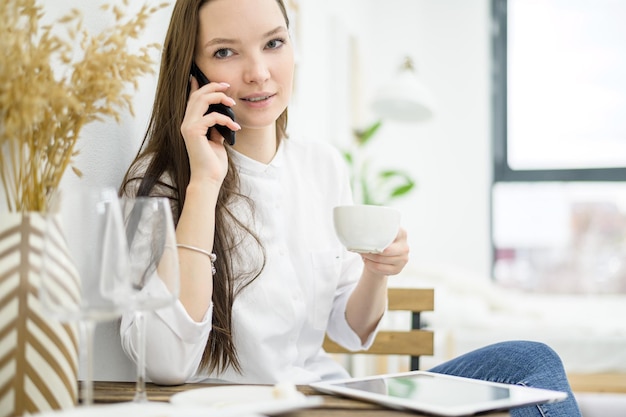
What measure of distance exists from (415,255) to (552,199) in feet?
3.13

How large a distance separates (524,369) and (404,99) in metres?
2.22

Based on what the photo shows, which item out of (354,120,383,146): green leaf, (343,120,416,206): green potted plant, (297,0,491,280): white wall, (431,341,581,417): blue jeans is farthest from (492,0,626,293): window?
(431,341,581,417): blue jeans

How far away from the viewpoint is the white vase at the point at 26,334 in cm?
70

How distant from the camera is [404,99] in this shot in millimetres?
3227

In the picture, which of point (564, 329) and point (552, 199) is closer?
point (564, 329)

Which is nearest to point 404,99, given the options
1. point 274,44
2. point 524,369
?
point 274,44

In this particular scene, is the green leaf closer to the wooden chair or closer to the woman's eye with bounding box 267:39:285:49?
the wooden chair

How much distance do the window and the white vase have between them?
433cm

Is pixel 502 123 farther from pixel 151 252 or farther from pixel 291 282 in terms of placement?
pixel 151 252

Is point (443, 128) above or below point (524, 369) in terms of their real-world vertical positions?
above

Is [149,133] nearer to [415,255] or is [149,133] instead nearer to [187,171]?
[187,171]

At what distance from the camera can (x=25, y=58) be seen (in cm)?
73

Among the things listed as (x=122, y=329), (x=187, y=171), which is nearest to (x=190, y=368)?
(x=122, y=329)

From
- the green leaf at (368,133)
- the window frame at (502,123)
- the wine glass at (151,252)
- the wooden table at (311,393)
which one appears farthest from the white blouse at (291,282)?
the window frame at (502,123)
